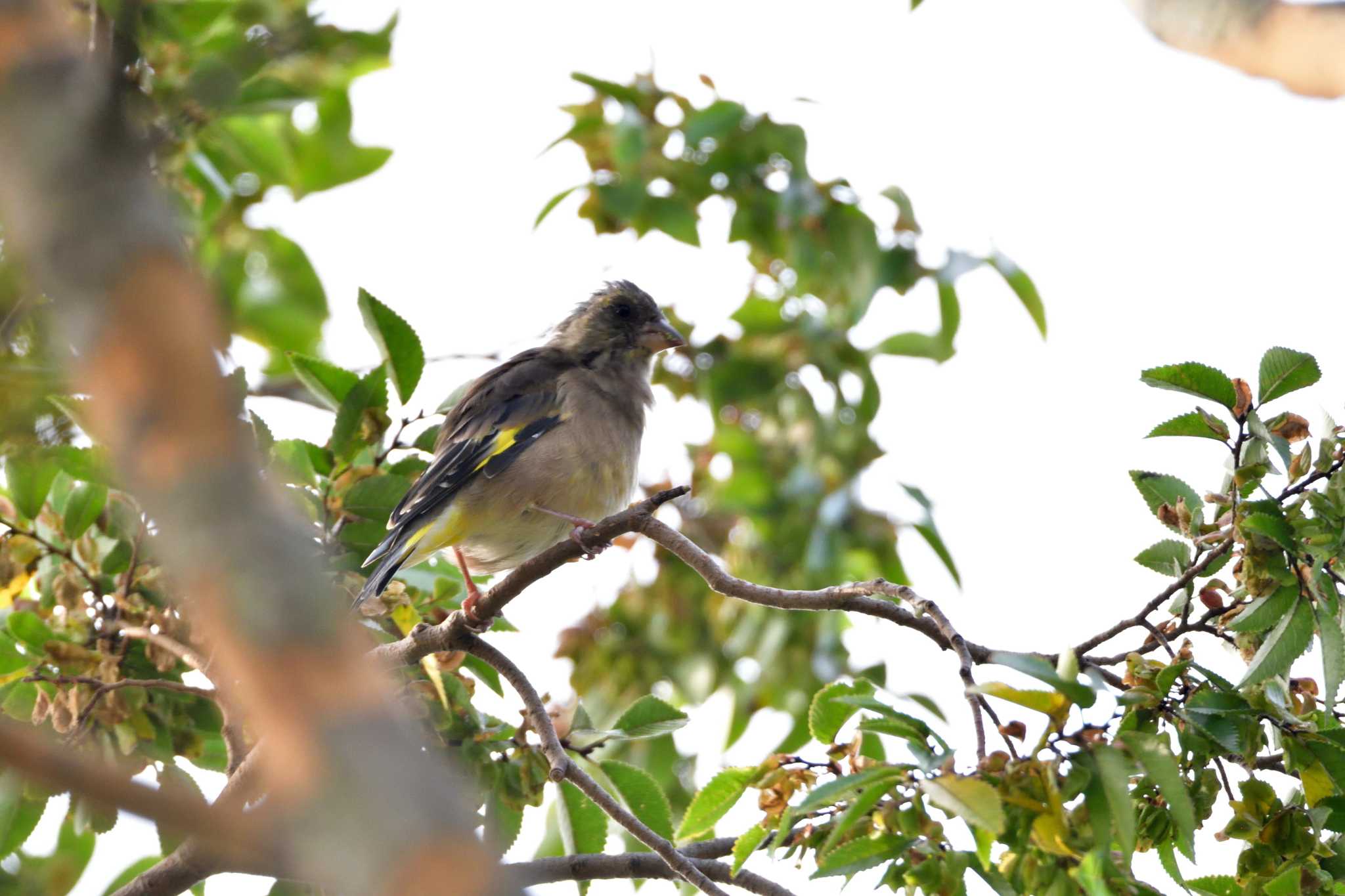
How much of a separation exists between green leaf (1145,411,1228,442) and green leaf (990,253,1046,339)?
3119 mm

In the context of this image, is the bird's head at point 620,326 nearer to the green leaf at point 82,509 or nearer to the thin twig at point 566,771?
the green leaf at point 82,509

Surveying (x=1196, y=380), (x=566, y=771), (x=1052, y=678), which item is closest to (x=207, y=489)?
(x=1052, y=678)

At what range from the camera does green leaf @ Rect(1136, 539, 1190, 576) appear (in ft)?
10.3

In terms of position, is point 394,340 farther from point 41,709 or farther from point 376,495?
point 41,709

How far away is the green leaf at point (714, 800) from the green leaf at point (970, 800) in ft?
2.15

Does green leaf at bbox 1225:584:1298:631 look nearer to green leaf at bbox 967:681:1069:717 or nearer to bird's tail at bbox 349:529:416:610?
green leaf at bbox 967:681:1069:717

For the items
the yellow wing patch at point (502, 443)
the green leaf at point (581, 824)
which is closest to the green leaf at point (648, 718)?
the green leaf at point (581, 824)

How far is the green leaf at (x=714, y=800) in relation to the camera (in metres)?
2.99

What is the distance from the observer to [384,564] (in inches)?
170

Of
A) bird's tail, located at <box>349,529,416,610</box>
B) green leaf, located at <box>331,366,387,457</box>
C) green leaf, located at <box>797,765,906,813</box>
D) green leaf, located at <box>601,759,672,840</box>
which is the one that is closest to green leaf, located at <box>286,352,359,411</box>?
green leaf, located at <box>331,366,387,457</box>

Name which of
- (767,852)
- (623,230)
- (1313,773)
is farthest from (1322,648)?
(623,230)

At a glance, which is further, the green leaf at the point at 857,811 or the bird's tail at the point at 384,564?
the bird's tail at the point at 384,564

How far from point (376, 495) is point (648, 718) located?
109 cm

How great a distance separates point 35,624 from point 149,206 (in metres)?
3.19
